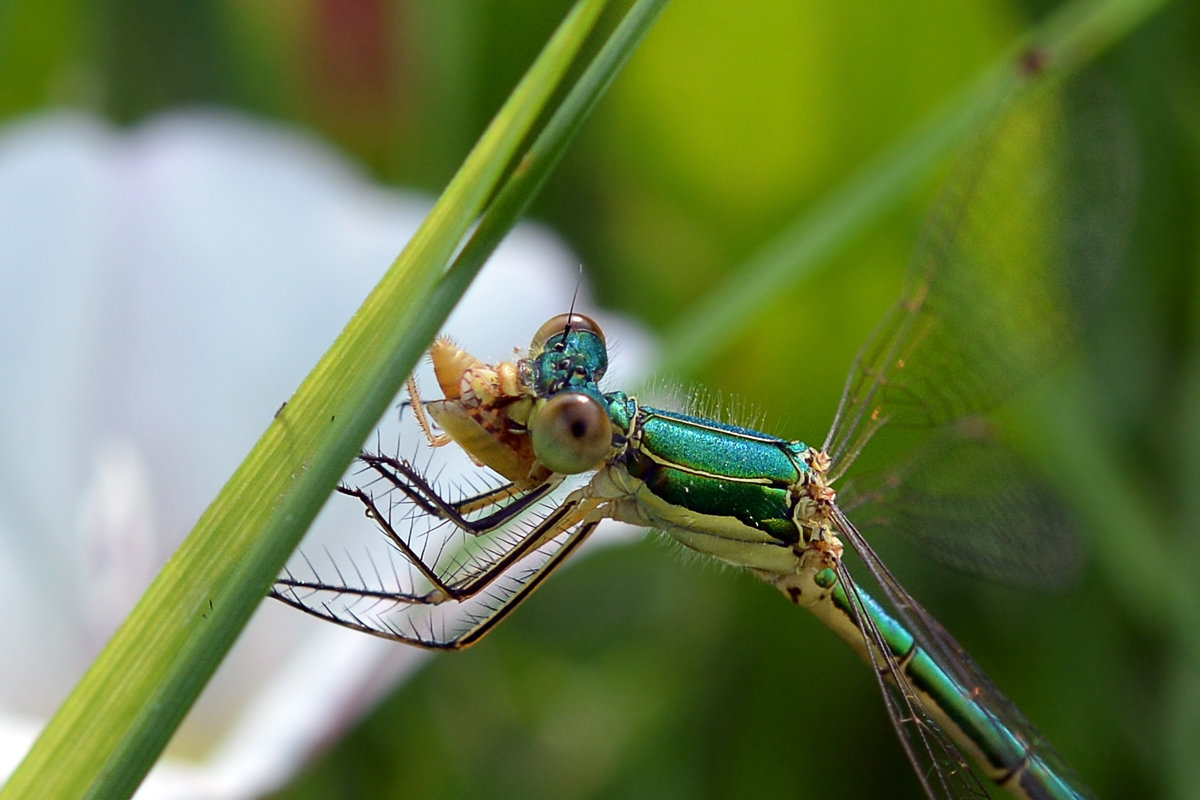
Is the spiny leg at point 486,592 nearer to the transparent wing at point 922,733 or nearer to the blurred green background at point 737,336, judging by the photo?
the transparent wing at point 922,733

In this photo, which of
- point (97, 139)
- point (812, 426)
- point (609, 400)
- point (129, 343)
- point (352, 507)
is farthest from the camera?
point (812, 426)

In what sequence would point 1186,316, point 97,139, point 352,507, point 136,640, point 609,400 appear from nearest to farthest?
point 136,640 → point 609,400 → point 352,507 → point 97,139 → point 1186,316

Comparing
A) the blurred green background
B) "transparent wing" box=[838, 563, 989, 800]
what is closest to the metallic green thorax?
"transparent wing" box=[838, 563, 989, 800]

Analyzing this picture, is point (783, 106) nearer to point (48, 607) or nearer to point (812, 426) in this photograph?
point (812, 426)

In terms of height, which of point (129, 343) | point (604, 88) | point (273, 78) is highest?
point (273, 78)

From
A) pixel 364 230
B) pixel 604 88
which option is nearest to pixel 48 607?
pixel 364 230

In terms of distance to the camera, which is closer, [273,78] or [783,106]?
[783,106]

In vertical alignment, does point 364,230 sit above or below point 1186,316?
above
